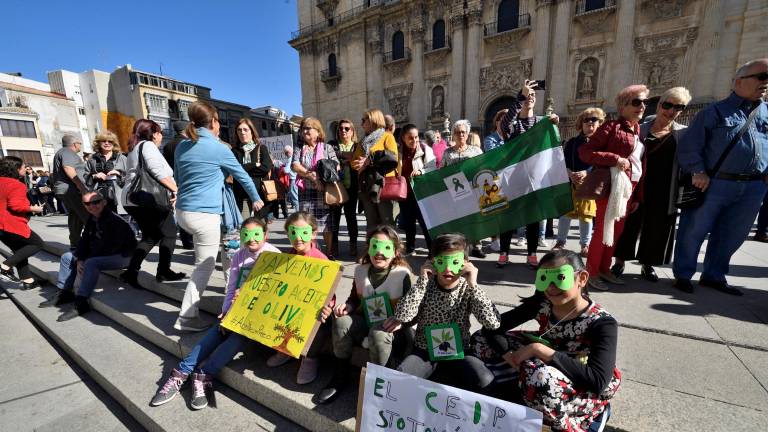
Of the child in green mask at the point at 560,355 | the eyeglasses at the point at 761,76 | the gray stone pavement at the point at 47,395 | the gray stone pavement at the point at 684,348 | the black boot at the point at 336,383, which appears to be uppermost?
the eyeglasses at the point at 761,76

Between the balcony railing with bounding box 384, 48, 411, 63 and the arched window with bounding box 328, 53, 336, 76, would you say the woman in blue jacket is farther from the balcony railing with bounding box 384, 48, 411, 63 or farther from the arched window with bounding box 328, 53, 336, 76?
the arched window with bounding box 328, 53, 336, 76

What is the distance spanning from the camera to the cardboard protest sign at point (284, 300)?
6.62ft

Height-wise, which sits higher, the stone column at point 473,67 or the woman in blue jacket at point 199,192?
the stone column at point 473,67

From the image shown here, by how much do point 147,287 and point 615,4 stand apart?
21.9 meters

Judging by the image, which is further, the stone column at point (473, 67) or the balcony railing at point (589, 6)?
the stone column at point (473, 67)

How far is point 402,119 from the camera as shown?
2341 cm

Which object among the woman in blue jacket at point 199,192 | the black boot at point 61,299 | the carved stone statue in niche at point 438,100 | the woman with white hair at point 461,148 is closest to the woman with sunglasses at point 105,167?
the black boot at point 61,299

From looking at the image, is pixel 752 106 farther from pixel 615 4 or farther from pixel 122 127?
pixel 122 127

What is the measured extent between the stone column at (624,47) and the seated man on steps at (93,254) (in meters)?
20.2

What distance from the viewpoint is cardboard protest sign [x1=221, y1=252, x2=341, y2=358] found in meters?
2.02

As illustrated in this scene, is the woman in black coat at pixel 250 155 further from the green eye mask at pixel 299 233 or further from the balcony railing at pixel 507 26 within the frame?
the balcony railing at pixel 507 26

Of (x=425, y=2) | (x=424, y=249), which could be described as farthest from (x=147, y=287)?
(x=425, y=2)

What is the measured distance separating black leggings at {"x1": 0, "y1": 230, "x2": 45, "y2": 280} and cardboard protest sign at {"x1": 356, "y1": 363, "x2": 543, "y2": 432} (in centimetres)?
577

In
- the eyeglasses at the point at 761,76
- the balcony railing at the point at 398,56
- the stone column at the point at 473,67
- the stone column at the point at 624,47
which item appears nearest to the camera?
the eyeglasses at the point at 761,76
